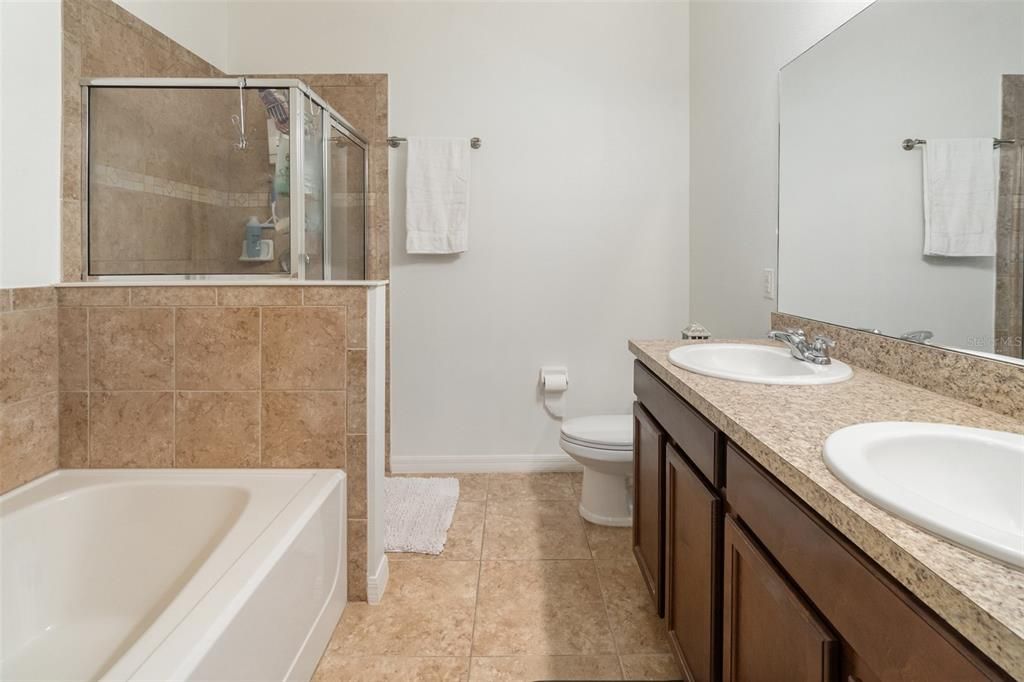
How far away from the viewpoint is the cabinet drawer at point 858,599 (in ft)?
1.69

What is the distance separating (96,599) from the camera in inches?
58.7

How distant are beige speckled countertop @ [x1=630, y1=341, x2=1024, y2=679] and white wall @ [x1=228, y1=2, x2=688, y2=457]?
1.46 meters

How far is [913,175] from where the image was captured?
4.48 ft

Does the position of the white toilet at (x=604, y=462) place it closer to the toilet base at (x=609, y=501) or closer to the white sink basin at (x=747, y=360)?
the toilet base at (x=609, y=501)

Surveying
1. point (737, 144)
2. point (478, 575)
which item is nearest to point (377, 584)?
point (478, 575)

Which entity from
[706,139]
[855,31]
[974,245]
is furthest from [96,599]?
[706,139]

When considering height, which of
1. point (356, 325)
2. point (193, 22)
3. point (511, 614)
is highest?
point (193, 22)

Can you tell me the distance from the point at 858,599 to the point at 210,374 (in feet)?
5.66

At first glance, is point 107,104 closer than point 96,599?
No

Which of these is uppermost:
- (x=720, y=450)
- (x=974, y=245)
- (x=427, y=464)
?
(x=974, y=245)

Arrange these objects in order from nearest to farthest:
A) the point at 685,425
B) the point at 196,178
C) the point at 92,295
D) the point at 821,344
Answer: the point at 685,425 → the point at 821,344 → the point at 92,295 → the point at 196,178

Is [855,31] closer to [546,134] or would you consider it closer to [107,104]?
[546,134]

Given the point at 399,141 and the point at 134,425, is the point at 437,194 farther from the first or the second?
the point at 134,425

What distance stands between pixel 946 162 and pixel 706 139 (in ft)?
5.22
